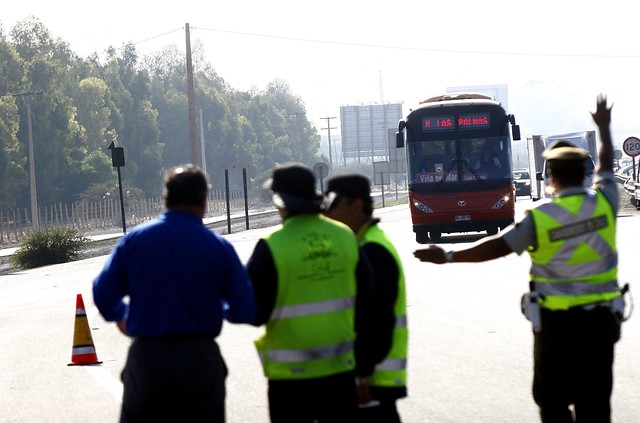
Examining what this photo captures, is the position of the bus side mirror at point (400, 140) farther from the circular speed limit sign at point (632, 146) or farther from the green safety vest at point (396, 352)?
the green safety vest at point (396, 352)

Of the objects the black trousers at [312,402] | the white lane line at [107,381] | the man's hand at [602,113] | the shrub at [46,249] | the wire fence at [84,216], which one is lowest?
the wire fence at [84,216]

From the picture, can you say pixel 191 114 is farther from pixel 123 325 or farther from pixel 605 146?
pixel 123 325

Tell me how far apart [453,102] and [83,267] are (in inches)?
386

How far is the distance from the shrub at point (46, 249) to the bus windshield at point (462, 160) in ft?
41.7

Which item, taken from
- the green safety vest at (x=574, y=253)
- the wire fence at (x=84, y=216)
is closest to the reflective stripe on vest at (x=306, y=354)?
the green safety vest at (x=574, y=253)

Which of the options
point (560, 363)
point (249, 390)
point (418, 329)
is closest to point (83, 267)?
point (418, 329)

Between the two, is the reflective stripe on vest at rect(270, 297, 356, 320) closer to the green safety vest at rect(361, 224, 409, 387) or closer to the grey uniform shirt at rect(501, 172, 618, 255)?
the green safety vest at rect(361, 224, 409, 387)

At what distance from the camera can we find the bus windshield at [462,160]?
97.2ft

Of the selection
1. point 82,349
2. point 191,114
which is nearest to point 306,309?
point 82,349

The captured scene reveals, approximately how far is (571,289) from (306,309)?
4.98 ft

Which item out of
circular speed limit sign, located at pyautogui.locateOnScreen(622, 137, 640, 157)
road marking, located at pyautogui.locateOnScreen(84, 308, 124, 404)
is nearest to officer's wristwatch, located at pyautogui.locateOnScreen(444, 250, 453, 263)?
road marking, located at pyautogui.locateOnScreen(84, 308, 124, 404)

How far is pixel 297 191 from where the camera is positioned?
542cm

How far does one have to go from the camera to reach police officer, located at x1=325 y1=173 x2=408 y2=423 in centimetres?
561

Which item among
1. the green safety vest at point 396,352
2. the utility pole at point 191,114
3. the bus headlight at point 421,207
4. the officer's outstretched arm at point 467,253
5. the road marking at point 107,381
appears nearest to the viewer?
the green safety vest at point 396,352
